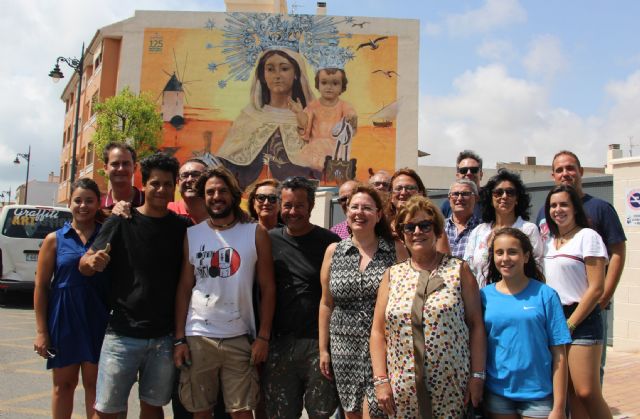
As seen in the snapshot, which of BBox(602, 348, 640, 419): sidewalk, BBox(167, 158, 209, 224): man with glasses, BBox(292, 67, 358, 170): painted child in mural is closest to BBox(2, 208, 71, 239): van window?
BBox(167, 158, 209, 224): man with glasses

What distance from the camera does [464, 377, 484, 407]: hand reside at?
10.2 feet

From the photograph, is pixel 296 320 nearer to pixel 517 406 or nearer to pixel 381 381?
pixel 381 381

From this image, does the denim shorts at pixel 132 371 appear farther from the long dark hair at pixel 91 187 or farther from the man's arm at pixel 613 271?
the man's arm at pixel 613 271

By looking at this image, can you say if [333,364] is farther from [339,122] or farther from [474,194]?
[339,122]

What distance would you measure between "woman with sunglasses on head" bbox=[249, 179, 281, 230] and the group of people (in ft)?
1.38

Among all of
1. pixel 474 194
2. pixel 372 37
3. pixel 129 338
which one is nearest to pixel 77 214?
pixel 129 338

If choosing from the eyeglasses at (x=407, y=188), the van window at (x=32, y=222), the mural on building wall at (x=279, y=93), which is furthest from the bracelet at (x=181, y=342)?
the mural on building wall at (x=279, y=93)

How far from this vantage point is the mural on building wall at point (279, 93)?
30.6m

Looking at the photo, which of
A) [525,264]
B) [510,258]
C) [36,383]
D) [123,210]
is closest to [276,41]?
[36,383]

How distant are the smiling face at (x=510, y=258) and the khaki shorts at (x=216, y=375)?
66.6 inches

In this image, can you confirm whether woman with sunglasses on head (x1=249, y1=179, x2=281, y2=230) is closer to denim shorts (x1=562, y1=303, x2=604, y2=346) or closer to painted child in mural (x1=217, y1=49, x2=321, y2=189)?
denim shorts (x1=562, y1=303, x2=604, y2=346)

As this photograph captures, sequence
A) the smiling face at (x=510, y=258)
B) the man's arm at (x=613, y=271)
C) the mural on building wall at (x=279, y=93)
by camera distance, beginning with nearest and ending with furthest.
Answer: the smiling face at (x=510, y=258), the man's arm at (x=613, y=271), the mural on building wall at (x=279, y=93)

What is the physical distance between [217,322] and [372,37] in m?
29.9

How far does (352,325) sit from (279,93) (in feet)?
92.6
